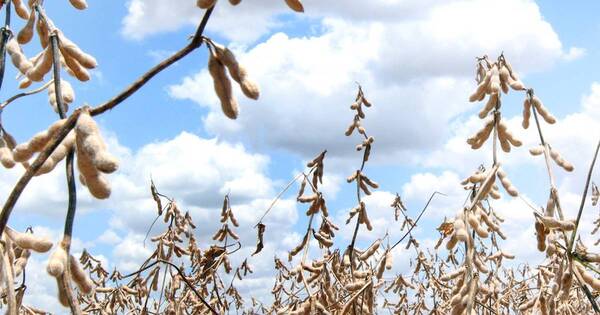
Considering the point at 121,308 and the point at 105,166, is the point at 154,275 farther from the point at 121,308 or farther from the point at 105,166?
the point at 105,166

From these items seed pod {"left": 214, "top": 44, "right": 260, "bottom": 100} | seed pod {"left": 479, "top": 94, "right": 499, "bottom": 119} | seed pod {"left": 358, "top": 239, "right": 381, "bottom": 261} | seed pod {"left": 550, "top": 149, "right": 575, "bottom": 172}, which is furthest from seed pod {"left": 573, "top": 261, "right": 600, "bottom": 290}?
seed pod {"left": 214, "top": 44, "right": 260, "bottom": 100}

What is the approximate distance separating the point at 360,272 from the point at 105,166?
2160mm

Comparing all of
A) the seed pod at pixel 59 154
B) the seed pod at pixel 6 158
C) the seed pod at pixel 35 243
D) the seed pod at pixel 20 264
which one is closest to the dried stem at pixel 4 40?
the seed pod at pixel 6 158

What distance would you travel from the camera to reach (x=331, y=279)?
319 centimetres

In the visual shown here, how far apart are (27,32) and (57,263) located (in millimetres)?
975

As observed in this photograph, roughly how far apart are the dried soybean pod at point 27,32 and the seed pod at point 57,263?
92 cm

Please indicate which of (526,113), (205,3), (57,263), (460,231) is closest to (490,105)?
(526,113)

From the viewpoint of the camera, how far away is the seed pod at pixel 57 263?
0.97 m

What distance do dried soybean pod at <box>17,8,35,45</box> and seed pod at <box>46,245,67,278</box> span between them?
3.03 feet

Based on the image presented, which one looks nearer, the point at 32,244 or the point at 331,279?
the point at 32,244

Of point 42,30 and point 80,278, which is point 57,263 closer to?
point 80,278

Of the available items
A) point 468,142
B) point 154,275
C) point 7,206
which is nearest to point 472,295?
point 468,142

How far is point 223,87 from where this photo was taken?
105cm

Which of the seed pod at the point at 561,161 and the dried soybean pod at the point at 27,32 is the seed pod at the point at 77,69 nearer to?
the dried soybean pod at the point at 27,32
